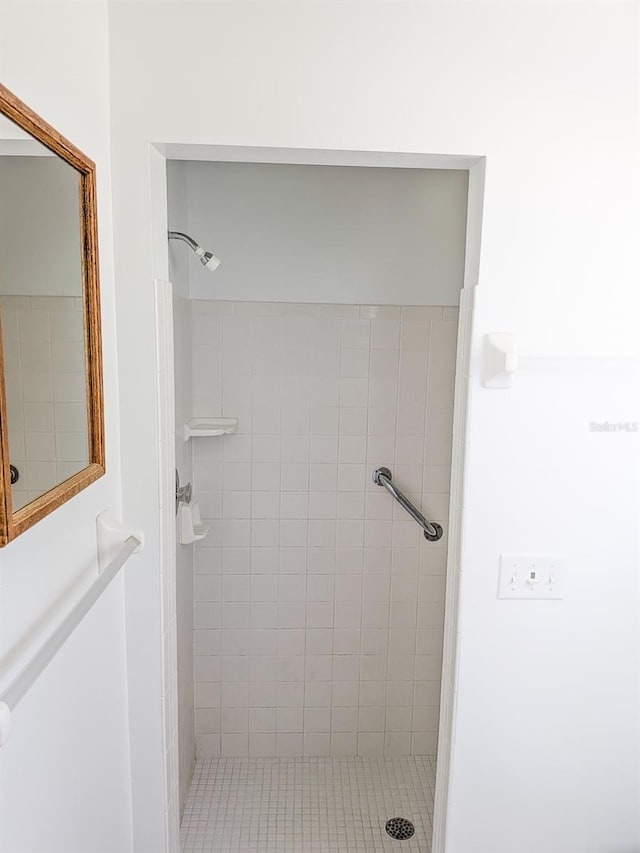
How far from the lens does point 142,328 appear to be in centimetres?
139

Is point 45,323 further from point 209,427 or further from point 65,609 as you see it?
point 209,427

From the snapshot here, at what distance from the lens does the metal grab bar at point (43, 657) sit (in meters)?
0.73

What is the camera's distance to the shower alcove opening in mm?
2107

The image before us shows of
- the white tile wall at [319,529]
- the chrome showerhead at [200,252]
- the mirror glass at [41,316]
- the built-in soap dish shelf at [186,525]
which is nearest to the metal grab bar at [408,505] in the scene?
the white tile wall at [319,529]

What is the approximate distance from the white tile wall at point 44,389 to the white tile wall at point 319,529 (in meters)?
1.05

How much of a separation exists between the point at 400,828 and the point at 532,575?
3.75 ft

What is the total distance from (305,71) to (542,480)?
1068 mm

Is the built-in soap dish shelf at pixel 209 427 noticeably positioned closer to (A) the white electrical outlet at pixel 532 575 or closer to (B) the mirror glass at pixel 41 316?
(B) the mirror glass at pixel 41 316

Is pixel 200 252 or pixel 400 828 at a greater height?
pixel 200 252

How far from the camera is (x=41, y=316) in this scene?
935 mm

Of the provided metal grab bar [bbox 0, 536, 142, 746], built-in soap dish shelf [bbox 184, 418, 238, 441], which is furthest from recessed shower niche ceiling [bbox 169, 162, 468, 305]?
metal grab bar [bbox 0, 536, 142, 746]

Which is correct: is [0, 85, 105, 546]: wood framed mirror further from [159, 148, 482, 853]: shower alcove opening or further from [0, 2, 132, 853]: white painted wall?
[159, 148, 482, 853]: shower alcove opening

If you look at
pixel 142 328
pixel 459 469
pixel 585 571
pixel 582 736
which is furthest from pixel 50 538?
pixel 582 736

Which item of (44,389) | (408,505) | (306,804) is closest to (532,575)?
(408,505)
